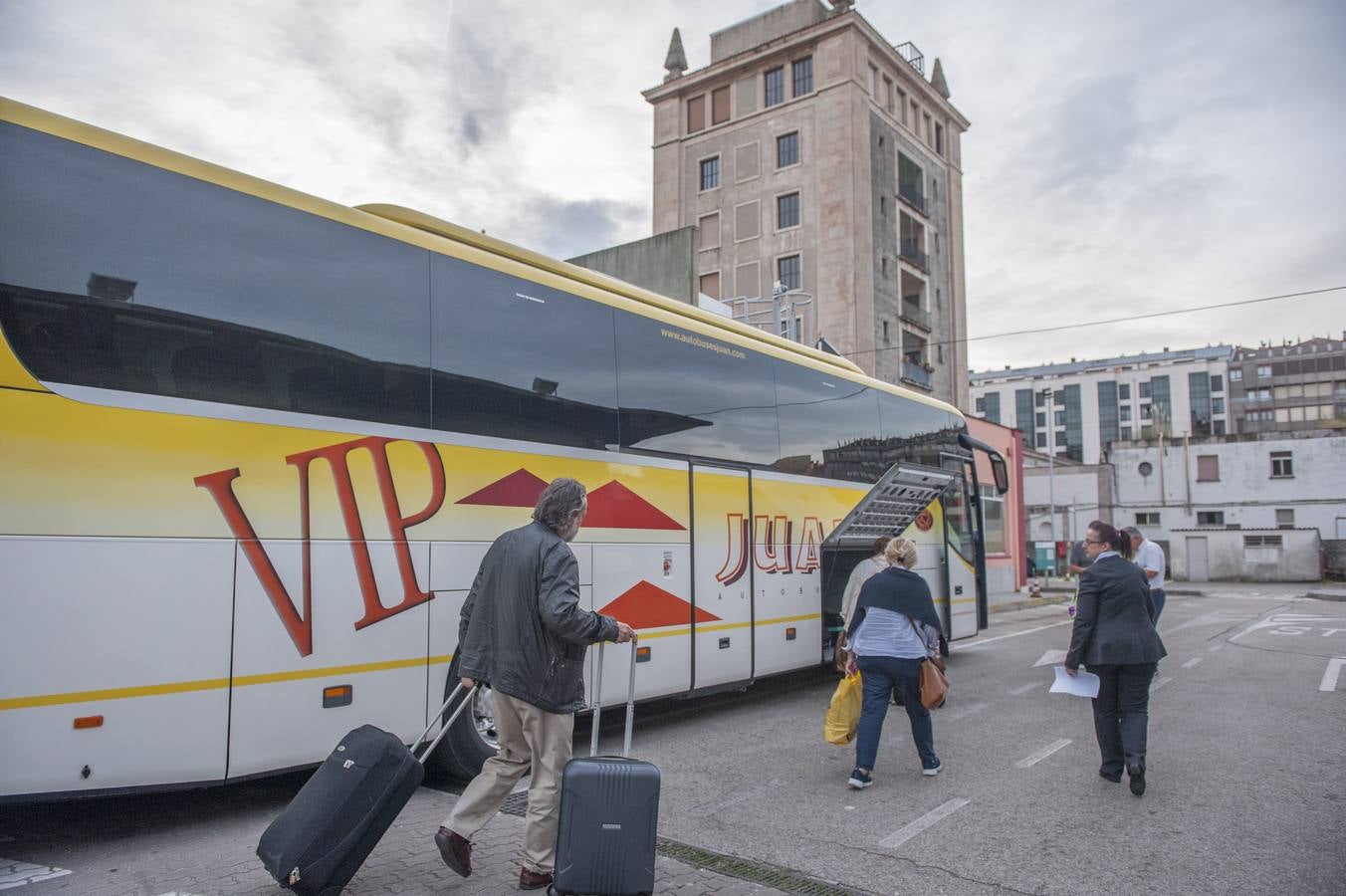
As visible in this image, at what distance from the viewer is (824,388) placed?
10.7 m

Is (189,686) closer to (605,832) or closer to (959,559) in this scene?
(605,832)

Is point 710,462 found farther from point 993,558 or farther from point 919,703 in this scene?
point 993,558

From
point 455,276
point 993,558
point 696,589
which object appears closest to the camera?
point 455,276

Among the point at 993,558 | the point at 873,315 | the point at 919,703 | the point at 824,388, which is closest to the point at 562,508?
the point at 919,703

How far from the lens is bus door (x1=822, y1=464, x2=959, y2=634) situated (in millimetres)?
10680

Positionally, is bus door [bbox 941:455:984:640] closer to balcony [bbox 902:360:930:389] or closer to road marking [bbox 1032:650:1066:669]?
road marking [bbox 1032:650:1066:669]

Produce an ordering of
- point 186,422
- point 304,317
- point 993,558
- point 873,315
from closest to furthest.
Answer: point 186,422, point 304,317, point 993,558, point 873,315

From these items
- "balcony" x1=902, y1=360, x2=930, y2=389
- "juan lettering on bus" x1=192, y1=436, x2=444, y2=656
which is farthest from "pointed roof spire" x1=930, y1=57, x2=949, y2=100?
"juan lettering on bus" x1=192, y1=436, x2=444, y2=656

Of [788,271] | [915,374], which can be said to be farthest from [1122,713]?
[915,374]

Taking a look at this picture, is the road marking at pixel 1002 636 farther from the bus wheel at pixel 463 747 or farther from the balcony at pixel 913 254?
the balcony at pixel 913 254

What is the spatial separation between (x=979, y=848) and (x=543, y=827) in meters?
2.46

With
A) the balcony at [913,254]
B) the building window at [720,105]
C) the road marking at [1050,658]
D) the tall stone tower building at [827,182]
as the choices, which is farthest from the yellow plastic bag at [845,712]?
the building window at [720,105]

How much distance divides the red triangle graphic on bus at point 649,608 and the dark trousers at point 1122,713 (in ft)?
11.0

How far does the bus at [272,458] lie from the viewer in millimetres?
4492
